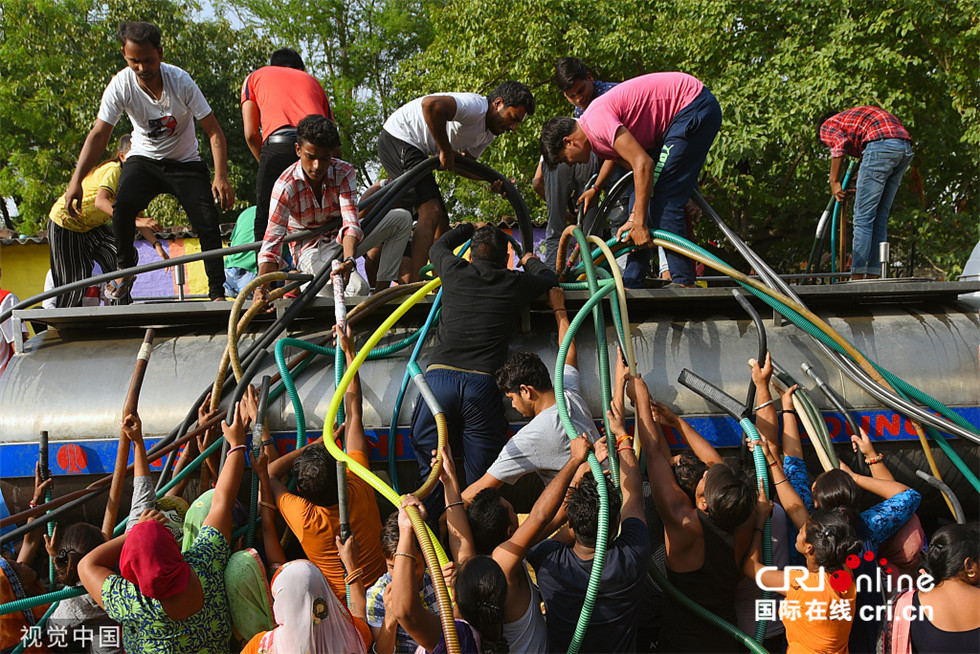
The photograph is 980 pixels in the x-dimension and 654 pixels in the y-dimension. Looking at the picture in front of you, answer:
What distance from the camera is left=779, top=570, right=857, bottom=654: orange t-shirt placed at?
3.19 m

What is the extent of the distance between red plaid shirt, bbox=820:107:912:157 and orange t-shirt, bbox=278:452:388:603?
4.52 metres

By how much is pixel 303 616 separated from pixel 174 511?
4.50 ft

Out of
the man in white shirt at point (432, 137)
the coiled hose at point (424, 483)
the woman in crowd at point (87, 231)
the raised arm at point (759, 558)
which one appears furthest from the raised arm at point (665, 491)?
A: the woman in crowd at point (87, 231)

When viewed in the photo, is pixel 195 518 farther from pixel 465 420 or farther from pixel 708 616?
pixel 708 616

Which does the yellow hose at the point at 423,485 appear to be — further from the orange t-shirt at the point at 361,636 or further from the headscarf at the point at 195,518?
the headscarf at the point at 195,518

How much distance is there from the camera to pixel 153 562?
2785 mm

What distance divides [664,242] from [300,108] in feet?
8.60

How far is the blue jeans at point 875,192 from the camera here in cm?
567

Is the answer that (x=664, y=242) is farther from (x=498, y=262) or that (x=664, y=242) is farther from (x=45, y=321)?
(x=45, y=321)

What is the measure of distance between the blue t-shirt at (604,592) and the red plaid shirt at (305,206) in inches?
85.0

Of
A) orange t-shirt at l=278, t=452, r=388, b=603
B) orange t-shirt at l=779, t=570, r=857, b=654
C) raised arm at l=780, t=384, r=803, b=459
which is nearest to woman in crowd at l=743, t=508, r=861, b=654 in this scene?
orange t-shirt at l=779, t=570, r=857, b=654

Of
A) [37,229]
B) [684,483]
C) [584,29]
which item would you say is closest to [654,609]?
[684,483]

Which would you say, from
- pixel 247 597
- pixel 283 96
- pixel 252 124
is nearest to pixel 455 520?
pixel 247 597

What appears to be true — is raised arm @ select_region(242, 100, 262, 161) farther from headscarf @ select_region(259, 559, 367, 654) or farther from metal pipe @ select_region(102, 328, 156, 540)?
headscarf @ select_region(259, 559, 367, 654)
